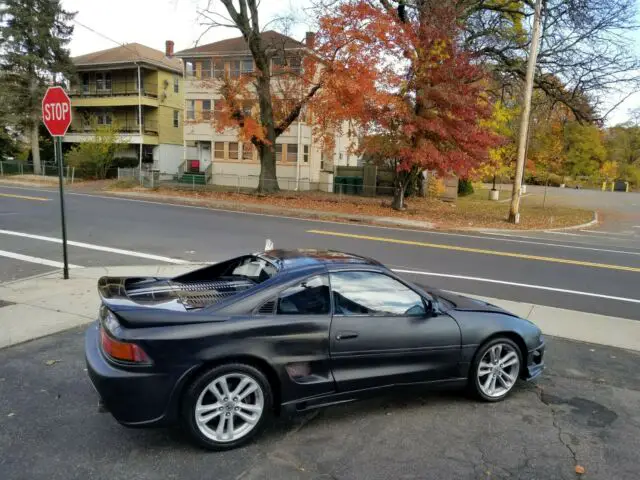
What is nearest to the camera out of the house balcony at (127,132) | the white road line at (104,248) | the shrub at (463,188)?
the white road line at (104,248)

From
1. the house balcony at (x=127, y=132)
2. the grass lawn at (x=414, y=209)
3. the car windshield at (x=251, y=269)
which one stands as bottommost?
the grass lawn at (x=414, y=209)

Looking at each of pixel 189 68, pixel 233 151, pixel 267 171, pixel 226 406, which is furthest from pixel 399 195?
pixel 189 68

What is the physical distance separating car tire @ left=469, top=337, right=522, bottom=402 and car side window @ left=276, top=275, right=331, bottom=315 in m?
1.51

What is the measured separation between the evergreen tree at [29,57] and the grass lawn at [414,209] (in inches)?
564

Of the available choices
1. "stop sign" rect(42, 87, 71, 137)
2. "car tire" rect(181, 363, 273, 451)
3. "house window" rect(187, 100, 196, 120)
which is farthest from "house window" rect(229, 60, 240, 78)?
"car tire" rect(181, 363, 273, 451)

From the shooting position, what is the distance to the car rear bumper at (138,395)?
11.2 ft

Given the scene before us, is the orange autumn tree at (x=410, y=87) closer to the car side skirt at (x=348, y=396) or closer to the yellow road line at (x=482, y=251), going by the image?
the yellow road line at (x=482, y=251)

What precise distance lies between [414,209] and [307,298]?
21.1 m

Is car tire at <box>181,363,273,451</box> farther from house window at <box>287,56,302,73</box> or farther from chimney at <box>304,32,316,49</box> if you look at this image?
house window at <box>287,56,302,73</box>

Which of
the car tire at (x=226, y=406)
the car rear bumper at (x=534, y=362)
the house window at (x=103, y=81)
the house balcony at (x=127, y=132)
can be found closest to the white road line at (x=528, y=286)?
the car rear bumper at (x=534, y=362)

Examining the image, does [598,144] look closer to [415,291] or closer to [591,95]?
[591,95]

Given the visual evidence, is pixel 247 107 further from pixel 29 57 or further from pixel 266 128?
pixel 29 57

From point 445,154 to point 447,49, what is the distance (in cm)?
420

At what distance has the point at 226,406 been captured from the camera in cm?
364
